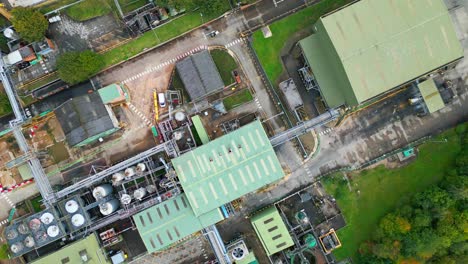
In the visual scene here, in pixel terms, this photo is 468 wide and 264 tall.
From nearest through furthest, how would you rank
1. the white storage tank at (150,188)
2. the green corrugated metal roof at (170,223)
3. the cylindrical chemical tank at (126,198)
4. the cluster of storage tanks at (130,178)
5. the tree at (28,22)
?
the cylindrical chemical tank at (126,198) < the cluster of storage tanks at (130,178) < the green corrugated metal roof at (170,223) < the tree at (28,22) < the white storage tank at (150,188)

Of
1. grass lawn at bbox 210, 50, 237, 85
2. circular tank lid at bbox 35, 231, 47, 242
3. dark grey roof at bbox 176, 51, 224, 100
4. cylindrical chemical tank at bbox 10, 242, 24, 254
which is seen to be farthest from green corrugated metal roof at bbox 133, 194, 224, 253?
grass lawn at bbox 210, 50, 237, 85

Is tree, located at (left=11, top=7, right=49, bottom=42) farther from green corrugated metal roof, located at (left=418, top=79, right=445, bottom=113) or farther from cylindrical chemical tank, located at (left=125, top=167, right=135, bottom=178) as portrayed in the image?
green corrugated metal roof, located at (left=418, top=79, right=445, bottom=113)

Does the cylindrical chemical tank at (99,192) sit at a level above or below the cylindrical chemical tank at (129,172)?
below

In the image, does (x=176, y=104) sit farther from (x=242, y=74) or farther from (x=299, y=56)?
(x=299, y=56)

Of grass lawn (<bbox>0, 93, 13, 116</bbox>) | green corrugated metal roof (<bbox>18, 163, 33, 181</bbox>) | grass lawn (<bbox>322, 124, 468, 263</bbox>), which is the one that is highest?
grass lawn (<bbox>0, 93, 13, 116</bbox>)

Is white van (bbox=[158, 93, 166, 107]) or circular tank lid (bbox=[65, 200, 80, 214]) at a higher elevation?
white van (bbox=[158, 93, 166, 107])

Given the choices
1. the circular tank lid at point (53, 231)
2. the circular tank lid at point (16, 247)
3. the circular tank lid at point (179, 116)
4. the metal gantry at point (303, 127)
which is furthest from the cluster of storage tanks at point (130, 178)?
the metal gantry at point (303, 127)

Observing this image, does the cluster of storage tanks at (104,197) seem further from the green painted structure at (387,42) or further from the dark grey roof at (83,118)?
the green painted structure at (387,42)
